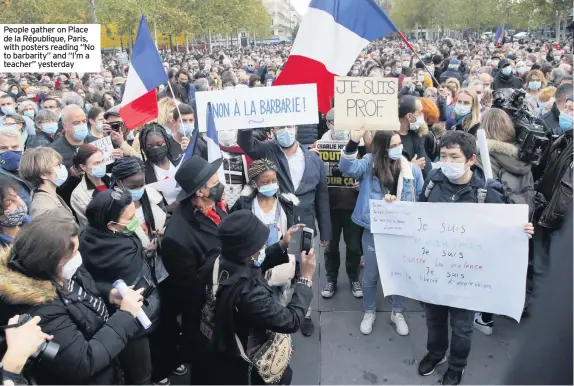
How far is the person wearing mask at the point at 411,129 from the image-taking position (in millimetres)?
4359

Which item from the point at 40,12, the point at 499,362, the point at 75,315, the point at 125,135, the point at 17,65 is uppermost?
the point at 40,12

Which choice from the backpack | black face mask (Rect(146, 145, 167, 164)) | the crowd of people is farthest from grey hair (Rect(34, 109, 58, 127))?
the backpack

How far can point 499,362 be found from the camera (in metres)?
3.69

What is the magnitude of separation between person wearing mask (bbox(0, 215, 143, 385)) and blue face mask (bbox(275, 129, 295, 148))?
2030 millimetres

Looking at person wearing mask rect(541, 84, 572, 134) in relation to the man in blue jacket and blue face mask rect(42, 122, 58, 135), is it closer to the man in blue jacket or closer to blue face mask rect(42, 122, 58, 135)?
the man in blue jacket

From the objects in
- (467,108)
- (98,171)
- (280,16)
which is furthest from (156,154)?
(280,16)

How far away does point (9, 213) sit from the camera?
2.83m

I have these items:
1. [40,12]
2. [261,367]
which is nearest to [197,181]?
[261,367]

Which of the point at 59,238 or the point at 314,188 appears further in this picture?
the point at 314,188

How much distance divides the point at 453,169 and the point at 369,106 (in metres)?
0.83

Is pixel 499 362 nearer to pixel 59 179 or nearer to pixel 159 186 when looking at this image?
pixel 159 186

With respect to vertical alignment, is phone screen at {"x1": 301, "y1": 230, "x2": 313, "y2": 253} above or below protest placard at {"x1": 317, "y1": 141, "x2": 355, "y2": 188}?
below

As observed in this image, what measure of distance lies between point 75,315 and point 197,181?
1096 millimetres

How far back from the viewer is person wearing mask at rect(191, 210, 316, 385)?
2.24 m
